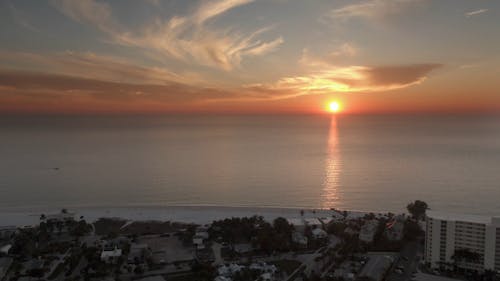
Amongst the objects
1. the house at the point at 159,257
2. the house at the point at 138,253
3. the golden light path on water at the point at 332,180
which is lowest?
the house at the point at 159,257

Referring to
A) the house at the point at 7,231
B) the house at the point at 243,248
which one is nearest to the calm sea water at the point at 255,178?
the house at the point at 7,231

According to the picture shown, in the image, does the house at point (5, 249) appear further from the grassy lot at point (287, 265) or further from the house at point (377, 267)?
the house at point (377, 267)

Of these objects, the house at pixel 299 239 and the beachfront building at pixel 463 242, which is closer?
the beachfront building at pixel 463 242

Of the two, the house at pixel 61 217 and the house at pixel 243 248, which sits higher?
the house at pixel 61 217

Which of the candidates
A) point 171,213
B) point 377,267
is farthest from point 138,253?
point 377,267

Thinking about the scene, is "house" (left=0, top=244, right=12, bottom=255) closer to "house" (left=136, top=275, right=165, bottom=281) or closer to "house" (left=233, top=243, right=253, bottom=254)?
"house" (left=136, top=275, right=165, bottom=281)
